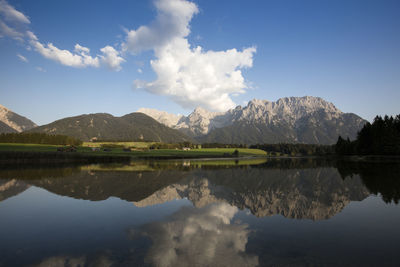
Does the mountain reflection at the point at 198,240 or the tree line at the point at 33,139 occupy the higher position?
the tree line at the point at 33,139

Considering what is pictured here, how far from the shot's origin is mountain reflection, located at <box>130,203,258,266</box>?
10172 millimetres

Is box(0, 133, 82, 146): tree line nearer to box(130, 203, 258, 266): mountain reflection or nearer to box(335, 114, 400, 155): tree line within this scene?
box(130, 203, 258, 266): mountain reflection

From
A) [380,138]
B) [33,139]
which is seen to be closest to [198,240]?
[380,138]

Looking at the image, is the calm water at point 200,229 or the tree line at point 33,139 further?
the tree line at point 33,139

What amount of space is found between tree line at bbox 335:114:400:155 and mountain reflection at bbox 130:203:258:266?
107 m

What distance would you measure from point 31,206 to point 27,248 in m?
11.5

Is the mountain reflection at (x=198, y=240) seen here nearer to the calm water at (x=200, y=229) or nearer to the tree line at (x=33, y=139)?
the calm water at (x=200, y=229)

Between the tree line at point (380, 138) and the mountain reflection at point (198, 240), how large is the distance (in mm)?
106937

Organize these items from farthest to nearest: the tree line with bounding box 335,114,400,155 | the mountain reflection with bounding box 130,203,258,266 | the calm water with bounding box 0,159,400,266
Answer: the tree line with bounding box 335,114,400,155
the calm water with bounding box 0,159,400,266
the mountain reflection with bounding box 130,203,258,266

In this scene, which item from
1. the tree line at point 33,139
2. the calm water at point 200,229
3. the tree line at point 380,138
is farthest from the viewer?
the tree line at point 33,139

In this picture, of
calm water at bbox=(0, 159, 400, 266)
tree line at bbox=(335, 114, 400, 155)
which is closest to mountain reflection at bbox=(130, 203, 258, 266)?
calm water at bbox=(0, 159, 400, 266)

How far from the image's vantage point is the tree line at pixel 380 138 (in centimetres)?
9294

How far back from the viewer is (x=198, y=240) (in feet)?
41.8

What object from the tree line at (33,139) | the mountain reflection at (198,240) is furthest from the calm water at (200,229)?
the tree line at (33,139)
